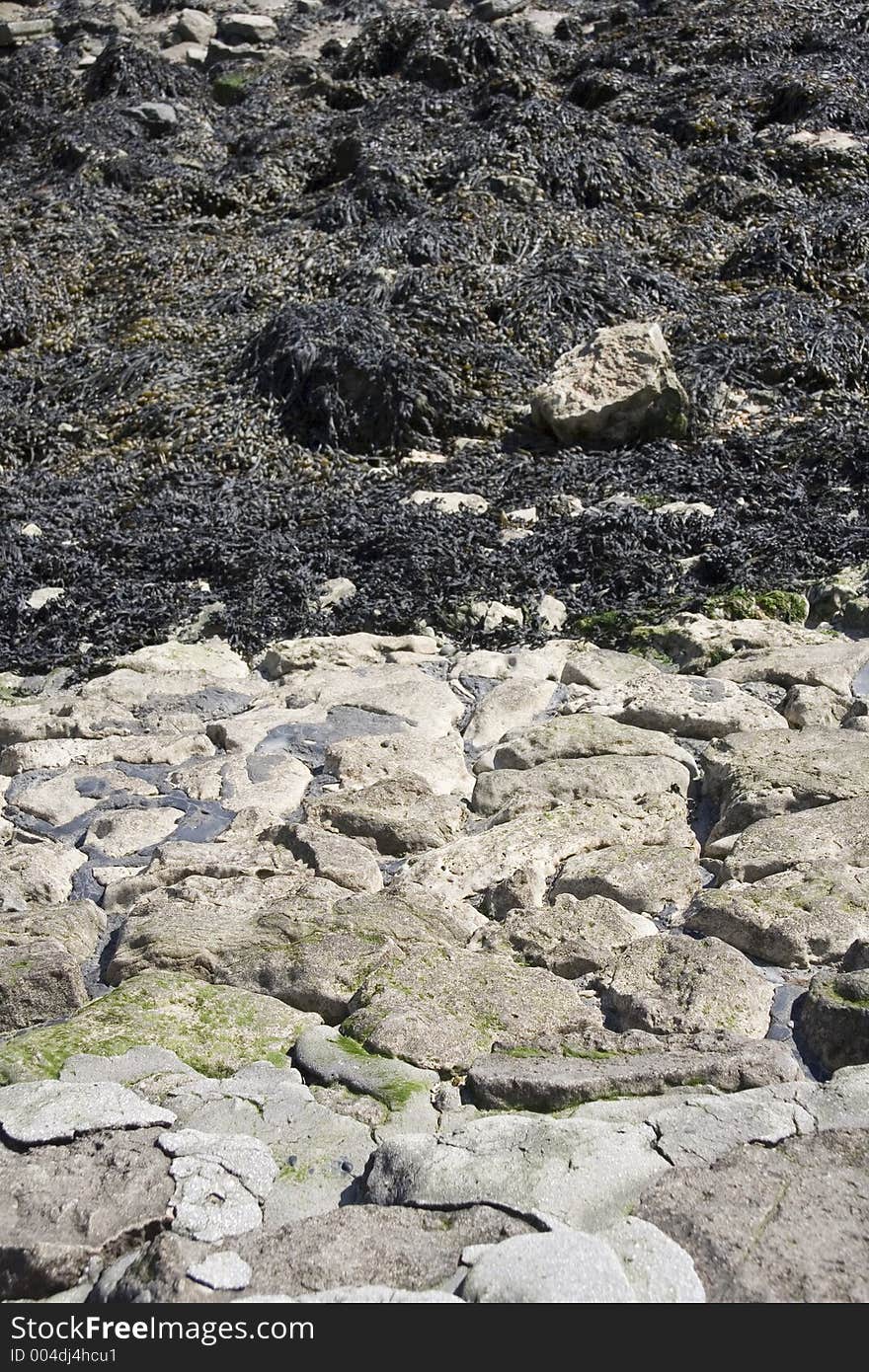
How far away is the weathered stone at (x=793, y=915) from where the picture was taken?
103 inches

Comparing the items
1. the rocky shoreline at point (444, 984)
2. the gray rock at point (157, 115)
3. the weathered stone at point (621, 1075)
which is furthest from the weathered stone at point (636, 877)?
the gray rock at point (157, 115)

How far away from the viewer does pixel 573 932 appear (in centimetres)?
274

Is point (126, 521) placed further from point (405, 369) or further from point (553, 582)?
point (553, 582)

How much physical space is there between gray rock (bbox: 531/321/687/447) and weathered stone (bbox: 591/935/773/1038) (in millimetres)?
4376

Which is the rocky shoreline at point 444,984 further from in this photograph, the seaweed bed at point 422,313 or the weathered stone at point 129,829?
the seaweed bed at point 422,313

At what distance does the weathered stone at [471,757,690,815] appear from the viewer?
3455 millimetres

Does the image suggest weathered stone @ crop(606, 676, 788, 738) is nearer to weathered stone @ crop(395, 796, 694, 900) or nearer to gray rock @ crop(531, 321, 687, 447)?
weathered stone @ crop(395, 796, 694, 900)

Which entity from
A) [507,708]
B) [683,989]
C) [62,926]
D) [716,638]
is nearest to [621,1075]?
[683,989]

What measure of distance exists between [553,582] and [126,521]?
7.53 feet

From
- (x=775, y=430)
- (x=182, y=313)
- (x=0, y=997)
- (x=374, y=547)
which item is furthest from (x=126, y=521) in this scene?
(x=0, y=997)

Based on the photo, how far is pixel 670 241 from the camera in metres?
9.03

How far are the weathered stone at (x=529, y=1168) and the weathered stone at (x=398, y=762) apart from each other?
173 cm

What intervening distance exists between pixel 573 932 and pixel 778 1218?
1068mm

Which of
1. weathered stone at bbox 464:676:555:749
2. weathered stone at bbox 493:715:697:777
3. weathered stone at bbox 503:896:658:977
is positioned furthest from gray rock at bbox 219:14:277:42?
weathered stone at bbox 503:896:658:977
